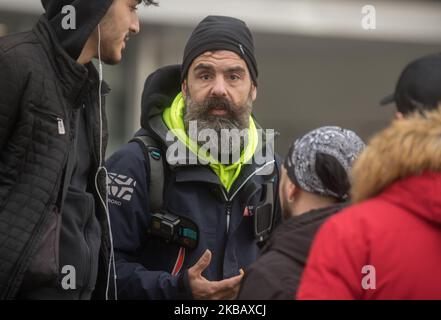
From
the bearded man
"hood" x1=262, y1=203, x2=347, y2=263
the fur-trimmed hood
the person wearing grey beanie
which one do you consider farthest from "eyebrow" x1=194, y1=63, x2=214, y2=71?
the fur-trimmed hood

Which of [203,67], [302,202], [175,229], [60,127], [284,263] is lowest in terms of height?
[175,229]

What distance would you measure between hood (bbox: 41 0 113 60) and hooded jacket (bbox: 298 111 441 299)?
1.16 metres

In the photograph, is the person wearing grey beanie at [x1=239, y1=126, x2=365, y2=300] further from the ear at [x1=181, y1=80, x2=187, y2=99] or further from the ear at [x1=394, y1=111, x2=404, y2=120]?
the ear at [x1=181, y1=80, x2=187, y2=99]

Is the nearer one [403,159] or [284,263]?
[403,159]

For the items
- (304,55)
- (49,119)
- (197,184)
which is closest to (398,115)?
(197,184)

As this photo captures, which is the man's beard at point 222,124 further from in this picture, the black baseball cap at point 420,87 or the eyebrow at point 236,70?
the black baseball cap at point 420,87

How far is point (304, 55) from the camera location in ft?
28.1

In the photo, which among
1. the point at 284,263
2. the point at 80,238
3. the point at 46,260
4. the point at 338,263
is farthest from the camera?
the point at 80,238

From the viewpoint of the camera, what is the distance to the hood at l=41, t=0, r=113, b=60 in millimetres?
3184

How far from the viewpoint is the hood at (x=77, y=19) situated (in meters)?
3.18

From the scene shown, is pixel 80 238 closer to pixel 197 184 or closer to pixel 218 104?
pixel 197 184

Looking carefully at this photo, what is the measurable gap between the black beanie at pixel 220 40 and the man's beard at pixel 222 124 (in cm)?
16

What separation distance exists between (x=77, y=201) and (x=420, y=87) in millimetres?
1149

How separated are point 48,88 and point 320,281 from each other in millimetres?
1127
